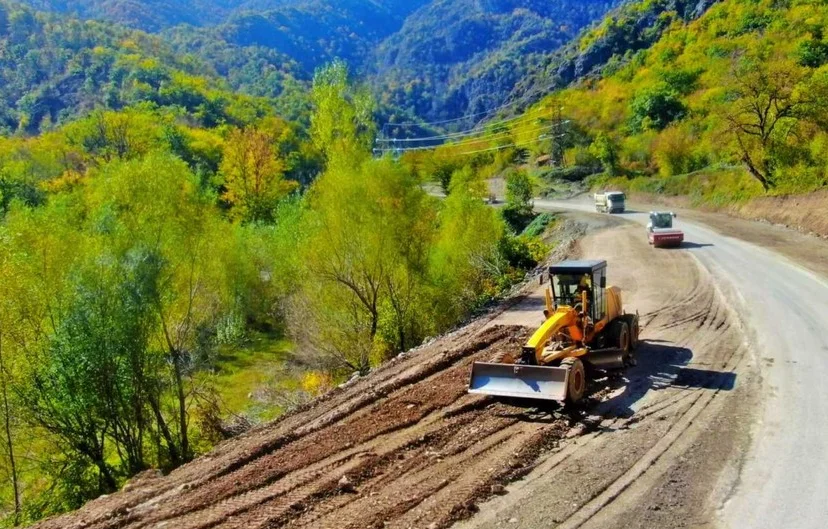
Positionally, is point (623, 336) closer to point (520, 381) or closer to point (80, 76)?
point (520, 381)

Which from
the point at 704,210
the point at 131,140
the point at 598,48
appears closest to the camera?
the point at 704,210

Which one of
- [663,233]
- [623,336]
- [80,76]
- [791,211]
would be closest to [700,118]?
[791,211]

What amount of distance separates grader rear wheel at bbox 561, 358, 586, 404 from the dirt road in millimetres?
255

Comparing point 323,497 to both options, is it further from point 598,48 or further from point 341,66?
point 598,48

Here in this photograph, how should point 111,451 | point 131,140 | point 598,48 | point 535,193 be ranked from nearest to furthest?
point 111,451 < point 131,140 < point 535,193 < point 598,48

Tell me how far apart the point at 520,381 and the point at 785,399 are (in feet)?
16.3

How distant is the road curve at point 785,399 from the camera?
8260 millimetres

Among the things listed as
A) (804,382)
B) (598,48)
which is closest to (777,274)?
(804,382)

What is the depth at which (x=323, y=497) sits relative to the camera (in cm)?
912

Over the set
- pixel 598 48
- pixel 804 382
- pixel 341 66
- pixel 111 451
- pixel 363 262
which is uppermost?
pixel 598 48

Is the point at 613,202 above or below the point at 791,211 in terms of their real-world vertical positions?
above

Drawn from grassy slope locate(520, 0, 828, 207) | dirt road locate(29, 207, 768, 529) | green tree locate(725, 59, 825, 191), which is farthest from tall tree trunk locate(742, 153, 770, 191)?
dirt road locate(29, 207, 768, 529)

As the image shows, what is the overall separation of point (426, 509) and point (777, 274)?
20.4m

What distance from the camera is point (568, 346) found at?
12.9m
